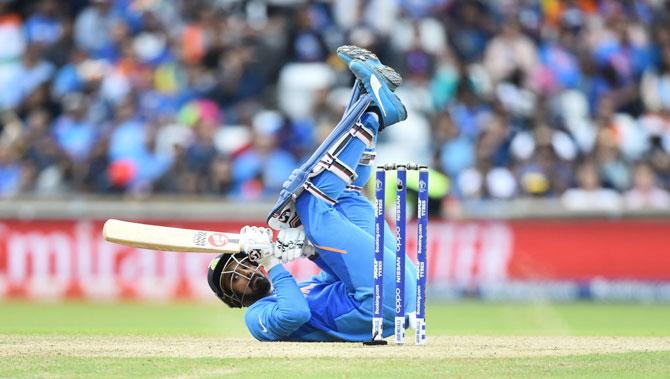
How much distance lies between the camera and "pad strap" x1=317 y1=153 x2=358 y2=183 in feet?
33.1

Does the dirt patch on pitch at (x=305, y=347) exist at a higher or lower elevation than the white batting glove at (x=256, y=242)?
lower

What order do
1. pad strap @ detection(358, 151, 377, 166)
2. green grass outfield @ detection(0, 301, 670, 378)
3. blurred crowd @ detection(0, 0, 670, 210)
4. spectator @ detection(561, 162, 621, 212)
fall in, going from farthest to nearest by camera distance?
blurred crowd @ detection(0, 0, 670, 210)
spectator @ detection(561, 162, 621, 212)
pad strap @ detection(358, 151, 377, 166)
green grass outfield @ detection(0, 301, 670, 378)

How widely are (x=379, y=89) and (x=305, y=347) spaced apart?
1969mm

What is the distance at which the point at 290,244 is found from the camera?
1023 cm

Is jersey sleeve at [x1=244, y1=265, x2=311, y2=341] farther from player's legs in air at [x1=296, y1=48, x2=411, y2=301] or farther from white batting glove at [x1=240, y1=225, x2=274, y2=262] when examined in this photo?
player's legs in air at [x1=296, y1=48, x2=411, y2=301]

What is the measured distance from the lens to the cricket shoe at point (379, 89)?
10188mm

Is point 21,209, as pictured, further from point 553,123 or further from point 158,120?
point 553,123

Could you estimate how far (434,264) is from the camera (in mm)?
19250

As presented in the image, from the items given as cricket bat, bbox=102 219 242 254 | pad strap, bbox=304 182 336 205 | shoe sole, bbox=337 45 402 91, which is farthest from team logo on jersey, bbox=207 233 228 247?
shoe sole, bbox=337 45 402 91

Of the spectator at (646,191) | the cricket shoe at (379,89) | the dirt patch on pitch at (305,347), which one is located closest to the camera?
the dirt patch on pitch at (305,347)

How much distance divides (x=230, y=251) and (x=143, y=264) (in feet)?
30.8

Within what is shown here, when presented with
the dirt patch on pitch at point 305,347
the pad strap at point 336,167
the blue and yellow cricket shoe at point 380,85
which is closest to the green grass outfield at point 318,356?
the dirt patch on pitch at point 305,347

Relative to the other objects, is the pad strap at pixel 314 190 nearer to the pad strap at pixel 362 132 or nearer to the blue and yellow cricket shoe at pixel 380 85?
the pad strap at pixel 362 132

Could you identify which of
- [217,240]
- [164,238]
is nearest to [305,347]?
[217,240]
